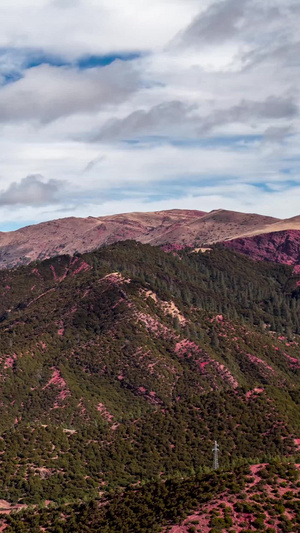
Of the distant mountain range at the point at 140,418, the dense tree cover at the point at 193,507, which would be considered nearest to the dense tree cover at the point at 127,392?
the distant mountain range at the point at 140,418

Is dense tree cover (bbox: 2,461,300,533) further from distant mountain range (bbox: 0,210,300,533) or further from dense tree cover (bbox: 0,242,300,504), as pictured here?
dense tree cover (bbox: 0,242,300,504)

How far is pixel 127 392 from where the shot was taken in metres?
153

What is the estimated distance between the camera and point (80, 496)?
92.8m

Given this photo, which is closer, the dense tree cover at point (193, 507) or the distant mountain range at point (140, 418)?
the dense tree cover at point (193, 507)

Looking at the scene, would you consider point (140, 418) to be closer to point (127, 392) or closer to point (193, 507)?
→ point (127, 392)

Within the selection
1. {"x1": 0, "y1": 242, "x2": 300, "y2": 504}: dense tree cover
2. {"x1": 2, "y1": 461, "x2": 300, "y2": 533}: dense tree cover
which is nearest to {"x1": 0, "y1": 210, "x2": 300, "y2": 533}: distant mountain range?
{"x1": 2, "y1": 461, "x2": 300, "y2": 533}: dense tree cover

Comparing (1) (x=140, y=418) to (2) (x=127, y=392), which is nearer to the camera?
(1) (x=140, y=418)

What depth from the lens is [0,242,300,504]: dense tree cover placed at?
98.9m

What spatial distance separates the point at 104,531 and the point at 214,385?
91.8 meters

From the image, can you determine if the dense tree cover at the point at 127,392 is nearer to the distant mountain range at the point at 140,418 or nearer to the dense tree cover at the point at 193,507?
the distant mountain range at the point at 140,418

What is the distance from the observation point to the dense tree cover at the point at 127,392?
98.9 m

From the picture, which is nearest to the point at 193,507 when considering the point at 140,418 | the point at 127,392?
the point at 140,418

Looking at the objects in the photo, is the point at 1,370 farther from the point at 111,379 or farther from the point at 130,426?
the point at 130,426

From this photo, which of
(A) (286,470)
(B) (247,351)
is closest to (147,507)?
(A) (286,470)
